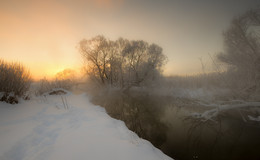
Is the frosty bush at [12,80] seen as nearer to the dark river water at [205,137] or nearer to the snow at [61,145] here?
the snow at [61,145]

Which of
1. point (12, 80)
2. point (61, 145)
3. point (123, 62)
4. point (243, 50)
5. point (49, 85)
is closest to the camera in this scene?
point (61, 145)

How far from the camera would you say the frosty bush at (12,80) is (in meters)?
4.89

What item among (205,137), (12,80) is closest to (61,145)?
(205,137)

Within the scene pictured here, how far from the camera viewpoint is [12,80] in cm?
528

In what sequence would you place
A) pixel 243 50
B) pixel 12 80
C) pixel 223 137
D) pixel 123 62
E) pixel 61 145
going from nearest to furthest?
pixel 61 145
pixel 223 137
pixel 12 80
pixel 243 50
pixel 123 62

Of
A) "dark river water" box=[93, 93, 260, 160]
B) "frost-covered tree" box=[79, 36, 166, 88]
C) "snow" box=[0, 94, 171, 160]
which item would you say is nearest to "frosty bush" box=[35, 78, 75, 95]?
"frost-covered tree" box=[79, 36, 166, 88]

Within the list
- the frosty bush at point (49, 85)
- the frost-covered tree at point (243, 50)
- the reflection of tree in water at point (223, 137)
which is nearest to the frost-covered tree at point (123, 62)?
the frosty bush at point (49, 85)

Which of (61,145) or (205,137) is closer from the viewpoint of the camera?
(61,145)

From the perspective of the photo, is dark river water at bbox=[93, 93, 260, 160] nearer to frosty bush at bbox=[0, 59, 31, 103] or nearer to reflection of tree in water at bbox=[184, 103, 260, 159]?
reflection of tree in water at bbox=[184, 103, 260, 159]

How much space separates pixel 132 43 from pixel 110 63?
19.3ft

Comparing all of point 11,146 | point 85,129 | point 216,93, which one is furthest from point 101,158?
point 216,93

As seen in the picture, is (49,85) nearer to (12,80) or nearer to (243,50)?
(12,80)

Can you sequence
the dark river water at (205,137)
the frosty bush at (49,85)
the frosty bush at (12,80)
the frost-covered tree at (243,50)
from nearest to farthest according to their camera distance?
the dark river water at (205,137) → the frosty bush at (12,80) → the frost-covered tree at (243,50) → the frosty bush at (49,85)

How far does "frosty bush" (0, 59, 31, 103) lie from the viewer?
4895 millimetres
